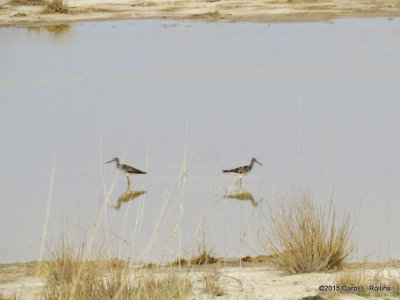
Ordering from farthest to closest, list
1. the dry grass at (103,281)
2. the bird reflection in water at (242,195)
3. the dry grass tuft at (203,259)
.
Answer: the bird reflection in water at (242,195)
the dry grass tuft at (203,259)
the dry grass at (103,281)

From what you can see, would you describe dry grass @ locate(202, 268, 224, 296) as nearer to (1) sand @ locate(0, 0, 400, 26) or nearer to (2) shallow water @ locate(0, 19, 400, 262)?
(2) shallow water @ locate(0, 19, 400, 262)

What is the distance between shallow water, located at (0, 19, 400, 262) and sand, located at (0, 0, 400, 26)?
3.10m

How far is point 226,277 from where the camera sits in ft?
23.4

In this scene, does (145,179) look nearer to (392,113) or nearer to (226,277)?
(226,277)

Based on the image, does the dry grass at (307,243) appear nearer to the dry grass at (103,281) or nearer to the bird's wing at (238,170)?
the dry grass at (103,281)

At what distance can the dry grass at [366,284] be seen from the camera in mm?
6418

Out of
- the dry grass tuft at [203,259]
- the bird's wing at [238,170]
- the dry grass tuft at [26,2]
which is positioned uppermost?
the dry grass tuft at [26,2]

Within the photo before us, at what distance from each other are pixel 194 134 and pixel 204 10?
16.1 meters

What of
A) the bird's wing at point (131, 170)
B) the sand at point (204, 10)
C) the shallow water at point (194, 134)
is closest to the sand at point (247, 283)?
the shallow water at point (194, 134)

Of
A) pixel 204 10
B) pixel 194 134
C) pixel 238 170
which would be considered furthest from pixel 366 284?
pixel 204 10

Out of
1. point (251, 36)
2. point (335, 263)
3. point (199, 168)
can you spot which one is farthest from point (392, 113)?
point (251, 36)

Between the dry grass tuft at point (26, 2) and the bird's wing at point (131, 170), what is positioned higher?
the dry grass tuft at point (26, 2)

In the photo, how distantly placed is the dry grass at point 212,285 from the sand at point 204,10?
67.2 feet

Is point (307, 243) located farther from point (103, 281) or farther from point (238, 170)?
point (238, 170)
